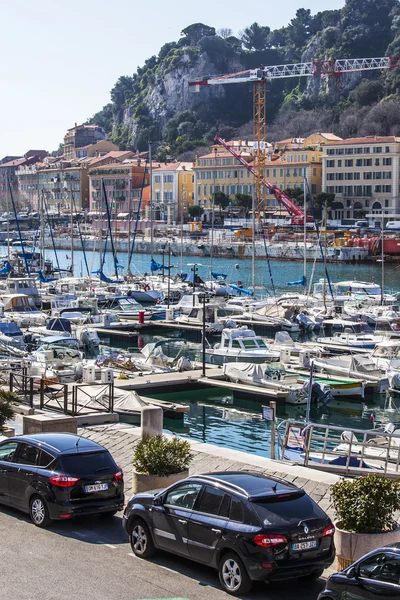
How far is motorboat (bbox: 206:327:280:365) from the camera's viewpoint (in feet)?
144

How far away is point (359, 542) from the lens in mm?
11609

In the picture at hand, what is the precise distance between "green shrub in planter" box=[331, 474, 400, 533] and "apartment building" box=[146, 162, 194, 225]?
155963 millimetres

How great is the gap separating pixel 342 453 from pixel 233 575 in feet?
34.9

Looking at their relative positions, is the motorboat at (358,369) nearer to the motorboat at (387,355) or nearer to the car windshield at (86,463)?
the motorboat at (387,355)

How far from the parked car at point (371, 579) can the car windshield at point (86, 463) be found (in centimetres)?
461

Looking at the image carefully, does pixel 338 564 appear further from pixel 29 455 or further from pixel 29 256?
pixel 29 256

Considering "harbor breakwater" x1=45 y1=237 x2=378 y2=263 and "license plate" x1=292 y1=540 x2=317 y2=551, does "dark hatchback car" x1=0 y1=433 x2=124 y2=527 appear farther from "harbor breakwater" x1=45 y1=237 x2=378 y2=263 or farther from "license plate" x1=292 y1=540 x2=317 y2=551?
"harbor breakwater" x1=45 y1=237 x2=378 y2=263

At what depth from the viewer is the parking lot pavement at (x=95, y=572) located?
11.1 metres

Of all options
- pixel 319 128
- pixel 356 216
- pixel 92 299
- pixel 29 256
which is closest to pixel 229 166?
pixel 356 216

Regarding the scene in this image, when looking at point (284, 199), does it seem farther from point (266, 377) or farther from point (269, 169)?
point (266, 377)

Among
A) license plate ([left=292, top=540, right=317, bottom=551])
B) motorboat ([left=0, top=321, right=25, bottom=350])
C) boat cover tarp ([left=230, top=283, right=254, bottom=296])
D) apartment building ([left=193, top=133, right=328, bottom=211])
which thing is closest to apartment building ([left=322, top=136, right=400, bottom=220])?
apartment building ([left=193, top=133, right=328, bottom=211])

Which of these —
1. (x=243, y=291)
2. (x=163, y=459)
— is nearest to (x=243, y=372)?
(x=163, y=459)

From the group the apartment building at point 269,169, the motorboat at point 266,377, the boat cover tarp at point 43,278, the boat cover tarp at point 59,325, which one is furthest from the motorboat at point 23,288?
the apartment building at point 269,169

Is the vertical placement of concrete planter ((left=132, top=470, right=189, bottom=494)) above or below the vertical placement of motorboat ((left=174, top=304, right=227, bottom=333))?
above
